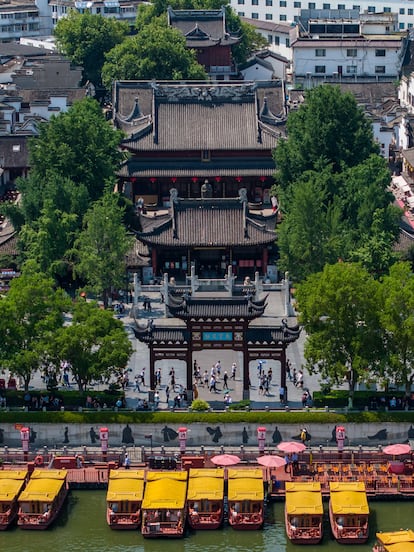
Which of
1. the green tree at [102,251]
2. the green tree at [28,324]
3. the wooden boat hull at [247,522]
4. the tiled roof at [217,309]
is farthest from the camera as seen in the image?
the green tree at [102,251]

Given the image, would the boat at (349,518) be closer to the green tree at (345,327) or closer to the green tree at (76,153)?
the green tree at (345,327)

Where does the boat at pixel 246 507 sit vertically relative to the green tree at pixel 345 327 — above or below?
below

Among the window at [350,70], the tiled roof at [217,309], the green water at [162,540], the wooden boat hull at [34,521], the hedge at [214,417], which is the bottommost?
the window at [350,70]

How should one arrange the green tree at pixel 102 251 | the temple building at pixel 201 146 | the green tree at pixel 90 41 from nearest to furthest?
the green tree at pixel 102 251 → the temple building at pixel 201 146 → the green tree at pixel 90 41

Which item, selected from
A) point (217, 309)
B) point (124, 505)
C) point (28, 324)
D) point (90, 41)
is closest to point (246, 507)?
point (124, 505)

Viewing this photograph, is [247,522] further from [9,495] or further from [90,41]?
[90,41]

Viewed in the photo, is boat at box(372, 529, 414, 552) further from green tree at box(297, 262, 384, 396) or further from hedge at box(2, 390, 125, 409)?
hedge at box(2, 390, 125, 409)

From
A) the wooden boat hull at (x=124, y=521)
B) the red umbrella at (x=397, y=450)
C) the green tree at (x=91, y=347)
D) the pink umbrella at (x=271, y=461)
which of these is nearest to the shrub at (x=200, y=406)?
the green tree at (x=91, y=347)
